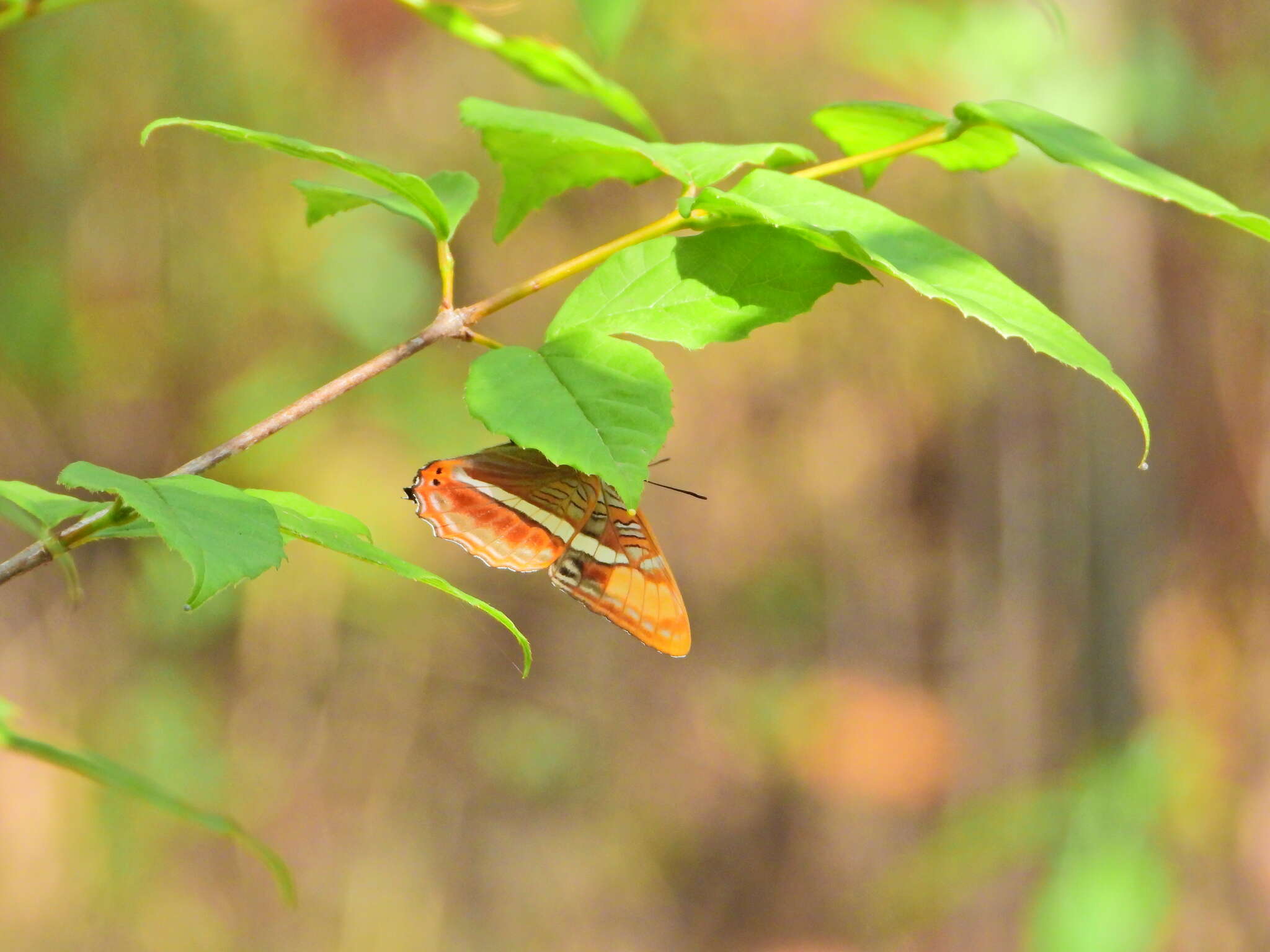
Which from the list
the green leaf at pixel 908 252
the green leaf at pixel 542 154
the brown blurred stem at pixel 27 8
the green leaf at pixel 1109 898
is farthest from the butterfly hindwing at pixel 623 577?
the green leaf at pixel 1109 898

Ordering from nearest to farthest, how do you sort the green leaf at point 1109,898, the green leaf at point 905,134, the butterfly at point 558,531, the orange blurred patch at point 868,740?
the green leaf at point 905,134 → the butterfly at point 558,531 → the green leaf at point 1109,898 → the orange blurred patch at point 868,740

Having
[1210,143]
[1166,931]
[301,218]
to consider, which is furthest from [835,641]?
[301,218]

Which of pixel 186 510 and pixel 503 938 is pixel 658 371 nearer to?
pixel 186 510

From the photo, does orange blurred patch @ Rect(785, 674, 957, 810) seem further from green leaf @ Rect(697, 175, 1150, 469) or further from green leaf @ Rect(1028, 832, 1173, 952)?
green leaf @ Rect(697, 175, 1150, 469)

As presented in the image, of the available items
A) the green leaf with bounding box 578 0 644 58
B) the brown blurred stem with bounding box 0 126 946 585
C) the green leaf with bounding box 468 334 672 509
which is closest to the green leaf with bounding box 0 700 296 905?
the brown blurred stem with bounding box 0 126 946 585

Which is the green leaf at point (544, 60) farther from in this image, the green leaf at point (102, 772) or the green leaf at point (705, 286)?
the green leaf at point (102, 772)

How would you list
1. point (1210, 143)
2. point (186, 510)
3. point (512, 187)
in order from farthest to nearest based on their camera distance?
point (1210, 143), point (512, 187), point (186, 510)
